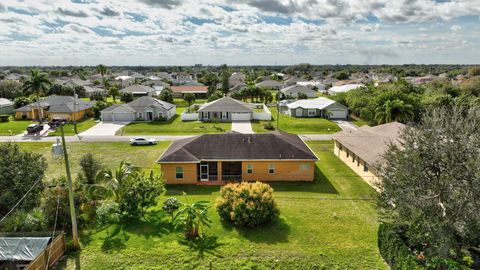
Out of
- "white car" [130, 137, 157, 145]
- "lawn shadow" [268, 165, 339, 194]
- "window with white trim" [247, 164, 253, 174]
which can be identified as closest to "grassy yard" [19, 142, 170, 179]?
"white car" [130, 137, 157, 145]

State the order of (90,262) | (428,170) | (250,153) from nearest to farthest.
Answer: (428,170), (90,262), (250,153)

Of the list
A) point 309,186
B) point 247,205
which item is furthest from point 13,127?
point 247,205

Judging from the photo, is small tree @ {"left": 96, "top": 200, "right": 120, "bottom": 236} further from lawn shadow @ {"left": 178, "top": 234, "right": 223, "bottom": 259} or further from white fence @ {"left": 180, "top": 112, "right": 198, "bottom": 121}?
white fence @ {"left": 180, "top": 112, "right": 198, "bottom": 121}

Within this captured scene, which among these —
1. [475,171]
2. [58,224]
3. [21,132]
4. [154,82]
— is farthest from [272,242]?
[154,82]

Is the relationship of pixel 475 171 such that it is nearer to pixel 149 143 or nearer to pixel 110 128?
pixel 149 143

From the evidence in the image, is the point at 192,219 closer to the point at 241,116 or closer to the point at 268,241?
the point at 268,241

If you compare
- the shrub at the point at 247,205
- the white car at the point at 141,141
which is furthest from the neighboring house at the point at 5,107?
the shrub at the point at 247,205
